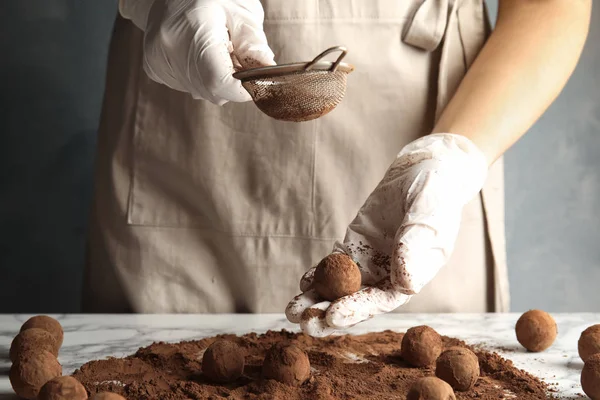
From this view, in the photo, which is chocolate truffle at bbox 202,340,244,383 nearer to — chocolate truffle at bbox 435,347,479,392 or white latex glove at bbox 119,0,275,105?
chocolate truffle at bbox 435,347,479,392

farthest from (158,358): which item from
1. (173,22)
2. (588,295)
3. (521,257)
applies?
(588,295)

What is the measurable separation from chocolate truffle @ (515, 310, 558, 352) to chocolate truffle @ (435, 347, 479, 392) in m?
0.25

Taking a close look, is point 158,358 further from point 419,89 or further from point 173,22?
point 419,89

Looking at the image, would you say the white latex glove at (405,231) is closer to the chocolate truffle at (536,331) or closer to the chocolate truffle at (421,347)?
the chocolate truffle at (421,347)

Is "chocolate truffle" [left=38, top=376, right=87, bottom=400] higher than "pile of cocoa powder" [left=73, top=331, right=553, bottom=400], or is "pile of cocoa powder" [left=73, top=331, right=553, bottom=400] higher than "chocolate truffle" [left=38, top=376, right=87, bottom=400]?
"chocolate truffle" [left=38, top=376, right=87, bottom=400]

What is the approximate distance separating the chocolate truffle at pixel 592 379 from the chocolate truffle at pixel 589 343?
0.16 meters

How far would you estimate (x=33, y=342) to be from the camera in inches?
45.4

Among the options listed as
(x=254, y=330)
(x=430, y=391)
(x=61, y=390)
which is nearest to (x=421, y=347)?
(x=430, y=391)

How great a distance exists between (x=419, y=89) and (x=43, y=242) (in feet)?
4.63

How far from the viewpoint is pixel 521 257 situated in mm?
2654

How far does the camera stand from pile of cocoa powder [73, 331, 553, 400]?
1.08m

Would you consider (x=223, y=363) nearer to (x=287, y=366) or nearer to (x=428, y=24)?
(x=287, y=366)

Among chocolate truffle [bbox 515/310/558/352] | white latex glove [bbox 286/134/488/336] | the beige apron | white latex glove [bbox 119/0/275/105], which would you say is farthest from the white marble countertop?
white latex glove [bbox 119/0/275/105]

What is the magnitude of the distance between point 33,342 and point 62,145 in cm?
139
